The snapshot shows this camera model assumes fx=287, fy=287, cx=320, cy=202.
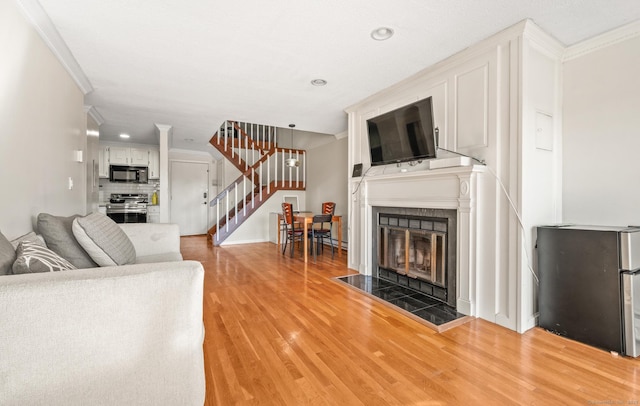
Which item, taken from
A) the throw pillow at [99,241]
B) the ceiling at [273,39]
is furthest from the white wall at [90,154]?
the throw pillow at [99,241]

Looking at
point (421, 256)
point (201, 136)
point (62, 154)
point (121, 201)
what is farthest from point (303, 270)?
point (121, 201)

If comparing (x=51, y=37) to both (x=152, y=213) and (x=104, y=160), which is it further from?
(x=152, y=213)

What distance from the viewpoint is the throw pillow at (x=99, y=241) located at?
1.54 meters

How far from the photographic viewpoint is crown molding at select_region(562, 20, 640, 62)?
2.13 meters

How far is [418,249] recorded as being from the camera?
10.4ft

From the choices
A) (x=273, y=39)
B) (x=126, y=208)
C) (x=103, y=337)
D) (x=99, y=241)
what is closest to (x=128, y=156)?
(x=126, y=208)

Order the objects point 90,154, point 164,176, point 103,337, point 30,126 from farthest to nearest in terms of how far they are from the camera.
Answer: point 164,176 < point 90,154 < point 30,126 < point 103,337

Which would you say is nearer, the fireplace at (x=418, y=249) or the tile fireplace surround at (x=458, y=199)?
the tile fireplace surround at (x=458, y=199)

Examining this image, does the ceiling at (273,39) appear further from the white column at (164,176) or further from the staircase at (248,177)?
the staircase at (248,177)

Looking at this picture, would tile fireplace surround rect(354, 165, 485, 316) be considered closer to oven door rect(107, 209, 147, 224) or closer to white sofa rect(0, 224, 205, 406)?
white sofa rect(0, 224, 205, 406)


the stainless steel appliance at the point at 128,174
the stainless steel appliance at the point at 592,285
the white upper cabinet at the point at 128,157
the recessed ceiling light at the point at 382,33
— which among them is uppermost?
the recessed ceiling light at the point at 382,33

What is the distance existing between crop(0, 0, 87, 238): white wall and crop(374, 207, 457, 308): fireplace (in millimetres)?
3191

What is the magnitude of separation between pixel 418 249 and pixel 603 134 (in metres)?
1.81

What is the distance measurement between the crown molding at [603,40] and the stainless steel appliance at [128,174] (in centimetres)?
750
